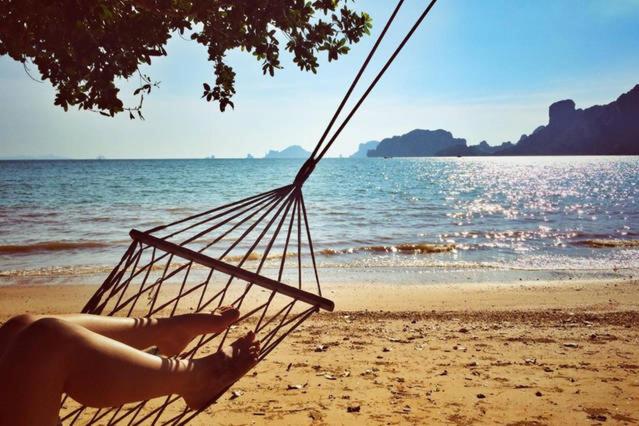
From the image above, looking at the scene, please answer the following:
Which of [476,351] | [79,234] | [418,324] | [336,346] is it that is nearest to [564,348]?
[476,351]

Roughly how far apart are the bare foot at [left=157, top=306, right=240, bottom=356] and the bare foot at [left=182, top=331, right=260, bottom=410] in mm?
166

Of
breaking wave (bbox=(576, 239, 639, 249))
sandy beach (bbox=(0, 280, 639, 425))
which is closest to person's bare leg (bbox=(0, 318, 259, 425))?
sandy beach (bbox=(0, 280, 639, 425))

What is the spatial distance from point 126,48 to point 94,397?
1.97 metres

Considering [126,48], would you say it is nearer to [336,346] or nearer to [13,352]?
[13,352]

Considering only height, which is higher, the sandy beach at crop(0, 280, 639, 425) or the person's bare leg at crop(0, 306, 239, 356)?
the person's bare leg at crop(0, 306, 239, 356)

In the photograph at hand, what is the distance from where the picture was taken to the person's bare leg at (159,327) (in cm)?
158

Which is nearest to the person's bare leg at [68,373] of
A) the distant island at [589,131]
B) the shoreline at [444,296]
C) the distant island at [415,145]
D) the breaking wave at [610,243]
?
the shoreline at [444,296]

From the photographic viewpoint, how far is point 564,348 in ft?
12.5

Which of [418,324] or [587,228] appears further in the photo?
[587,228]

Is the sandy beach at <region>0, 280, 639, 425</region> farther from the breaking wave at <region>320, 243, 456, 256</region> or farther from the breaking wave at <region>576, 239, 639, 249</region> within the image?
the breaking wave at <region>576, 239, 639, 249</region>

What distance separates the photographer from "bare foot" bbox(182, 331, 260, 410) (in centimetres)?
156

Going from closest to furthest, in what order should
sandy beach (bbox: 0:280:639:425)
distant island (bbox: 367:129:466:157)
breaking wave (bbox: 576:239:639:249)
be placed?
sandy beach (bbox: 0:280:639:425)
breaking wave (bbox: 576:239:639:249)
distant island (bbox: 367:129:466:157)

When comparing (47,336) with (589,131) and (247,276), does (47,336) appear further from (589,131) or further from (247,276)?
(589,131)

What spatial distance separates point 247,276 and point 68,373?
0.69 metres
